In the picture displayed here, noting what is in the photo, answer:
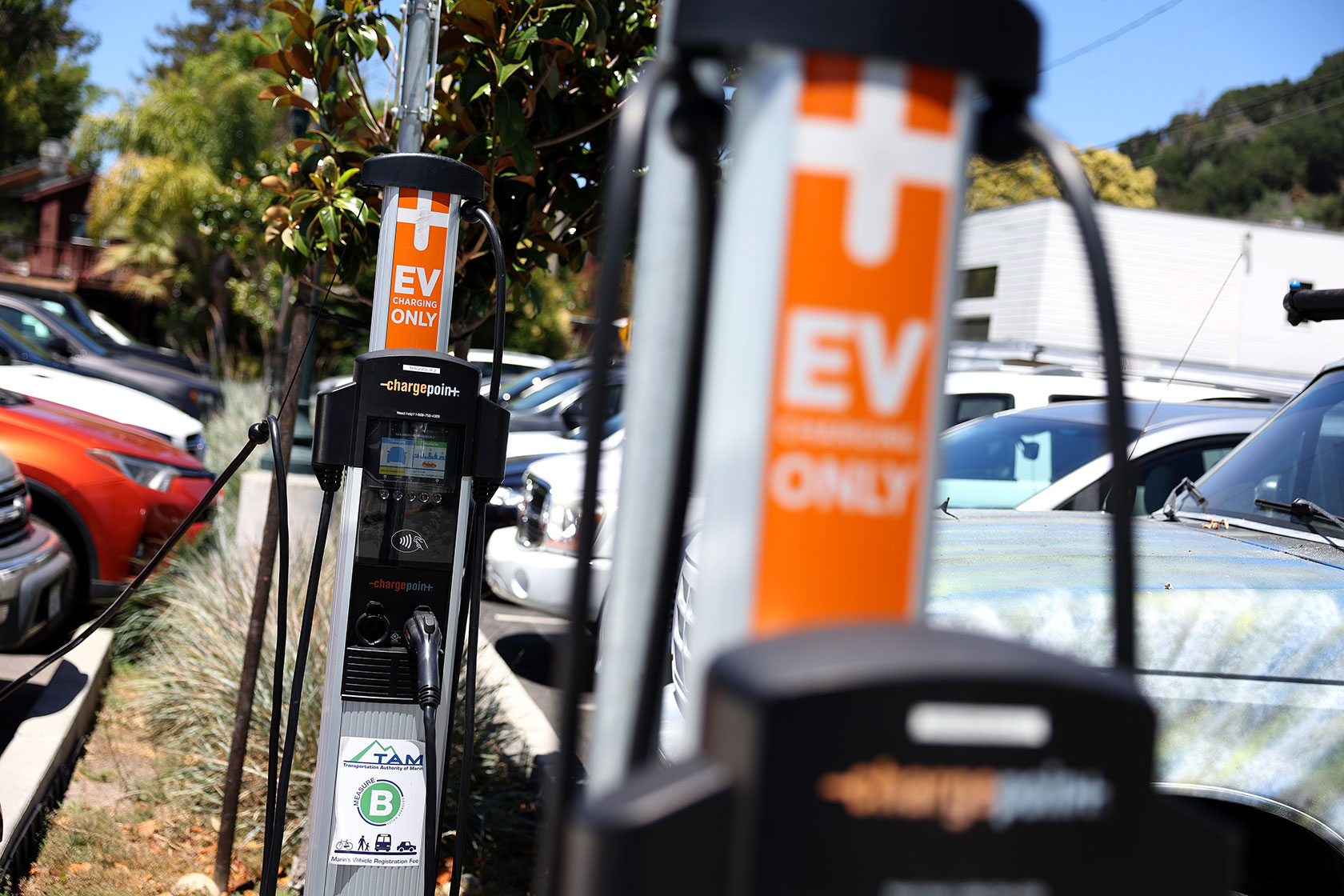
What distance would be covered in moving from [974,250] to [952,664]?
28928mm

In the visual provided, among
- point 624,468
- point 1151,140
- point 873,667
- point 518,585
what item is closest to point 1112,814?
point 873,667

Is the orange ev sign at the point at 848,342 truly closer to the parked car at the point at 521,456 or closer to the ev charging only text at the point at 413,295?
the ev charging only text at the point at 413,295

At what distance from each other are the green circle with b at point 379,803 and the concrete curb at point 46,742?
1035 millimetres

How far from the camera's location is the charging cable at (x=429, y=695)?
343cm

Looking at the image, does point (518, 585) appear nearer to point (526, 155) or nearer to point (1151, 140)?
point (526, 155)

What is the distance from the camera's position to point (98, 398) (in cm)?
982

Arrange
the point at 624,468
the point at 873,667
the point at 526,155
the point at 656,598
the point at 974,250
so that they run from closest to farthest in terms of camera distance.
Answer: the point at 873,667
the point at 656,598
the point at 624,468
the point at 526,155
the point at 974,250

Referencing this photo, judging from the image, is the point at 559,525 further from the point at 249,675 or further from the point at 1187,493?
the point at 1187,493

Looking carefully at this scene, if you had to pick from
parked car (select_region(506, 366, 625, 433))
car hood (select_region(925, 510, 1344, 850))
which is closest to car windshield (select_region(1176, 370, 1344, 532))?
car hood (select_region(925, 510, 1344, 850))

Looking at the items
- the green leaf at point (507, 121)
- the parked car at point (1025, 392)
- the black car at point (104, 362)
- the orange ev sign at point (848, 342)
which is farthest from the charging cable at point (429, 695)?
the black car at point (104, 362)

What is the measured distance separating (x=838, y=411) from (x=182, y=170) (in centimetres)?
3023

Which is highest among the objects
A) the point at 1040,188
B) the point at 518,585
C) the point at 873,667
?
the point at 1040,188

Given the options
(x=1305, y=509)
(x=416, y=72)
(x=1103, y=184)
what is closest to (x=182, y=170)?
(x=416, y=72)

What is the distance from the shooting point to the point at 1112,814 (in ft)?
2.88
